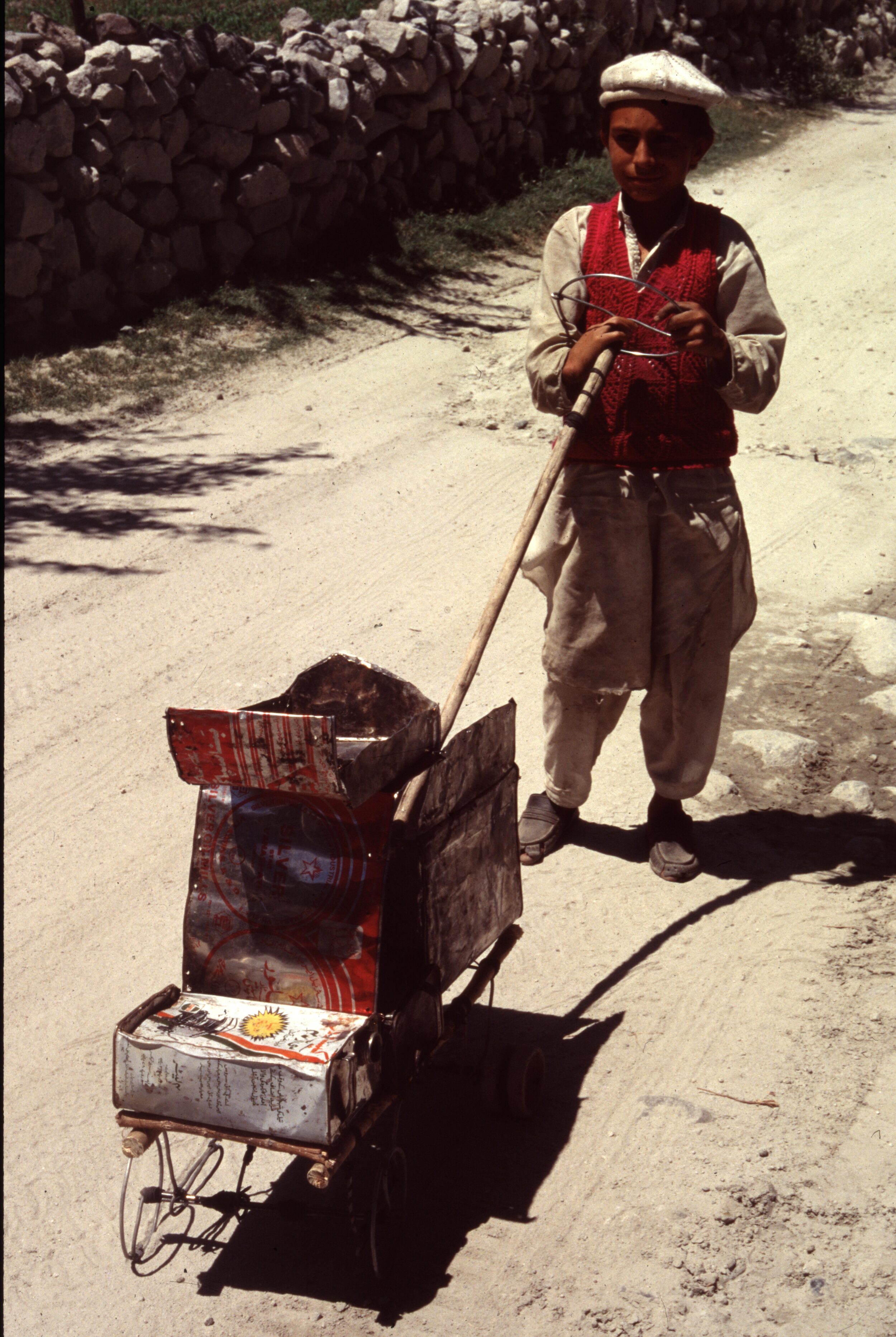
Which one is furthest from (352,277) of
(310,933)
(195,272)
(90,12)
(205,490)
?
(310,933)

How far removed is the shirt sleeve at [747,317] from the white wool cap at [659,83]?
12.6 inches

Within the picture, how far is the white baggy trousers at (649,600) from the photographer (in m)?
3.48

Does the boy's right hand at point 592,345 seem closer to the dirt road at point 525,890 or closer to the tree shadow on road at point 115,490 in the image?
the dirt road at point 525,890

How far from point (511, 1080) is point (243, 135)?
25.9 feet

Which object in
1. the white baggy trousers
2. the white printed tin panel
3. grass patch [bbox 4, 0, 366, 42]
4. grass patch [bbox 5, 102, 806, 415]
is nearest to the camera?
the white printed tin panel

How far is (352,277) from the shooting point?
32.1 feet

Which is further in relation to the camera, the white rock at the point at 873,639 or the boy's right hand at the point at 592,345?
the white rock at the point at 873,639

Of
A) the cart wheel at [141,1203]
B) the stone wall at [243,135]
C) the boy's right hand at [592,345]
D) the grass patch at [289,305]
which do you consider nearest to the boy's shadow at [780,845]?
the boy's right hand at [592,345]

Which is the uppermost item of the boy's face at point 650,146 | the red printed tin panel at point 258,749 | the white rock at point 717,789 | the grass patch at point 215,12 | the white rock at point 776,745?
the grass patch at point 215,12

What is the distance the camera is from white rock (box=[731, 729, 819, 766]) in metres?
4.59

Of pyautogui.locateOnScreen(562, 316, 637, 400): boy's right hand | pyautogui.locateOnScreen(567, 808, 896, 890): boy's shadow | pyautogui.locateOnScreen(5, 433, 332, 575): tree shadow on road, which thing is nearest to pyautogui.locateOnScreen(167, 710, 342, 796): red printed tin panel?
pyautogui.locateOnScreen(562, 316, 637, 400): boy's right hand

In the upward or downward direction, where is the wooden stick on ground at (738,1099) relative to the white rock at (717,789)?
downward

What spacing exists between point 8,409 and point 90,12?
436cm

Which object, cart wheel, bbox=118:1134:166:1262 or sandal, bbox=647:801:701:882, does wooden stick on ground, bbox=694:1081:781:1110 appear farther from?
cart wheel, bbox=118:1134:166:1262
